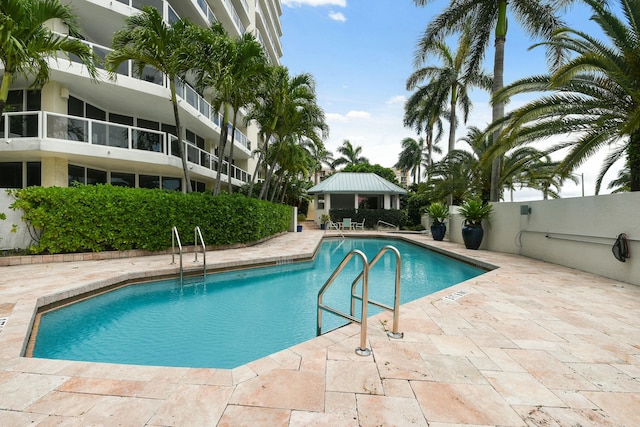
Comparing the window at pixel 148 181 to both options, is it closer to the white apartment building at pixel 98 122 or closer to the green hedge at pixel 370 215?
the white apartment building at pixel 98 122

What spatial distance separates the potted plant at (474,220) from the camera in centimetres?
1102

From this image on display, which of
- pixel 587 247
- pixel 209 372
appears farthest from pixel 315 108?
pixel 209 372

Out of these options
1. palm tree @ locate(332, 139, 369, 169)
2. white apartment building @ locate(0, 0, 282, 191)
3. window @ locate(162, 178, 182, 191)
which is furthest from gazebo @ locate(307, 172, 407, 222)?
palm tree @ locate(332, 139, 369, 169)

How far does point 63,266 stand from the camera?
23.2 ft

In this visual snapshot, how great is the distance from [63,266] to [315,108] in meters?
10.9

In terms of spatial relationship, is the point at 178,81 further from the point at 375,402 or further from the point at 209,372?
the point at 375,402

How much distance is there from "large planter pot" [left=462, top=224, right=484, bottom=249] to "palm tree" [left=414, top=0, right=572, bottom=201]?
1.59 metres

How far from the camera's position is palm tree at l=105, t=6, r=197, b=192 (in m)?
8.87

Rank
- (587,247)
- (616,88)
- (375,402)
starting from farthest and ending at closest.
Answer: (587,247), (616,88), (375,402)

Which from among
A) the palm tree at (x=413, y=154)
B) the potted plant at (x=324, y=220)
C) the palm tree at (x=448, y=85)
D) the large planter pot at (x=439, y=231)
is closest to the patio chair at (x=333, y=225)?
the potted plant at (x=324, y=220)

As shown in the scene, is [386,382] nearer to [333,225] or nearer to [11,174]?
[11,174]

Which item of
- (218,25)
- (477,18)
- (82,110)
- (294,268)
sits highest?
(477,18)

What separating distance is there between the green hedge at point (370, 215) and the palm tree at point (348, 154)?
64.1 feet

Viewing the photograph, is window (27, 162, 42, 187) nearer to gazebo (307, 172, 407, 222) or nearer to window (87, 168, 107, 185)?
window (87, 168, 107, 185)
